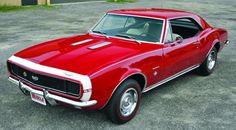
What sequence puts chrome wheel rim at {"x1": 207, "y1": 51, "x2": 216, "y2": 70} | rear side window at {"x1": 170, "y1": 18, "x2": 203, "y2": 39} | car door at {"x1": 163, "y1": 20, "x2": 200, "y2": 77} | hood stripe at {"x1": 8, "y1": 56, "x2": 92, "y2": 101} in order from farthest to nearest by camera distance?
1. chrome wheel rim at {"x1": 207, "y1": 51, "x2": 216, "y2": 70}
2. rear side window at {"x1": 170, "y1": 18, "x2": 203, "y2": 39}
3. car door at {"x1": 163, "y1": 20, "x2": 200, "y2": 77}
4. hood stripe at {"x1": 8, "y1": 56, "x2": 92, "y2": 101}

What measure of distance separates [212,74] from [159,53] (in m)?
2.35

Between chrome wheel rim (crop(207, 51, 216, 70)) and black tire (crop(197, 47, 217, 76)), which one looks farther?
chrome wheel rim (crop(207, 51, 216, 70))

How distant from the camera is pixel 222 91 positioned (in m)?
5.70

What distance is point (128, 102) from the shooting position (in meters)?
4.45

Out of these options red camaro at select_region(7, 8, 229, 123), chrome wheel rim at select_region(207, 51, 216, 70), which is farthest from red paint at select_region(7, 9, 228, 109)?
chrome wheel rim at select_region(207, 51, 216, 70)

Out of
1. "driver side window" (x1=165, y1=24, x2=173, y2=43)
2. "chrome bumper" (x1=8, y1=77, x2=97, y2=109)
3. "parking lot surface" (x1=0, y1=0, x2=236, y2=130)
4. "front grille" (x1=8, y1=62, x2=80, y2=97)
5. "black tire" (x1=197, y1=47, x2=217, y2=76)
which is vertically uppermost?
"driver side window" (x1=165, y1=24, x2=173, y2=43)

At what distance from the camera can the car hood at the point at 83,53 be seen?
13.2 feet

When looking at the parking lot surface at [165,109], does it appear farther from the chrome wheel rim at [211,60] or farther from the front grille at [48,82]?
the front grille at [48,82]

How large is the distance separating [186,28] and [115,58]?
2.77 metres

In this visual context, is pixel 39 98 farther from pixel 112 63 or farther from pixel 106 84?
pixel 112 63

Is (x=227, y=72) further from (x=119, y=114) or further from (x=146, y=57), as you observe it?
(x=119, y=114)

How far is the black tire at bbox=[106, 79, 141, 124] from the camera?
13.4ft

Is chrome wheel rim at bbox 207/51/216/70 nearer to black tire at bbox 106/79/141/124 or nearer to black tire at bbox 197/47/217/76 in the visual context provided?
black tire at bbox 197/47/217/76

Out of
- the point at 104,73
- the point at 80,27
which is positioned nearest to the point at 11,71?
the point at 104,73
